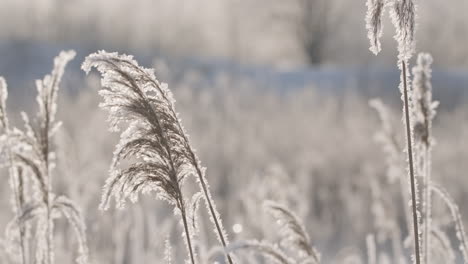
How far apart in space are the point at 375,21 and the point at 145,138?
2.07 ft

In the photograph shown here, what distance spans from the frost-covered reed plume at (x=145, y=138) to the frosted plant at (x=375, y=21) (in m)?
0.51

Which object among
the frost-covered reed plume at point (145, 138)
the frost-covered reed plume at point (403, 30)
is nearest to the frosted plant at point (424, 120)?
the frost-covered reed plume at point (403, 30)

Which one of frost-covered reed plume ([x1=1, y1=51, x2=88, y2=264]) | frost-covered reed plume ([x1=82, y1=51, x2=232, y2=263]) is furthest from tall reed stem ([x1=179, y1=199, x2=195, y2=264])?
frost-covered reed plume ([x1=1, y1=51, x2=88, y2=264])

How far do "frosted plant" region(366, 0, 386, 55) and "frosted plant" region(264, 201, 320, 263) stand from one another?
63 cm

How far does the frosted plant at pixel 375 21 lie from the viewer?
1.51 meters

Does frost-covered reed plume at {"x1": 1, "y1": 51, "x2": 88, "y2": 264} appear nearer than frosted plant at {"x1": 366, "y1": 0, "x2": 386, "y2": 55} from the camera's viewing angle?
No

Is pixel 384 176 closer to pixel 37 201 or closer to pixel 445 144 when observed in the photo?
pixel 445 144

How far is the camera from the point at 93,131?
9562 mm

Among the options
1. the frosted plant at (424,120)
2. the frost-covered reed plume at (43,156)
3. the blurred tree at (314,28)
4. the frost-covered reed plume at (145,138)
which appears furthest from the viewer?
the blurred tree at (314,28)

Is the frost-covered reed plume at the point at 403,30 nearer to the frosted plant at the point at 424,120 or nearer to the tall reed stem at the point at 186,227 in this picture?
the frosted plant at the point at 424,120

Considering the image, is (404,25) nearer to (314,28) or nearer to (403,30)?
(403,30)

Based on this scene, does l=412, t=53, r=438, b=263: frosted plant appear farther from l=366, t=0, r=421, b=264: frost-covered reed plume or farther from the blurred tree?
the blurred tree

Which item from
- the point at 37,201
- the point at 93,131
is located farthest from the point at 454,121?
the point at 37,201

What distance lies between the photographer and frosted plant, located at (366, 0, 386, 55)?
1509mm
